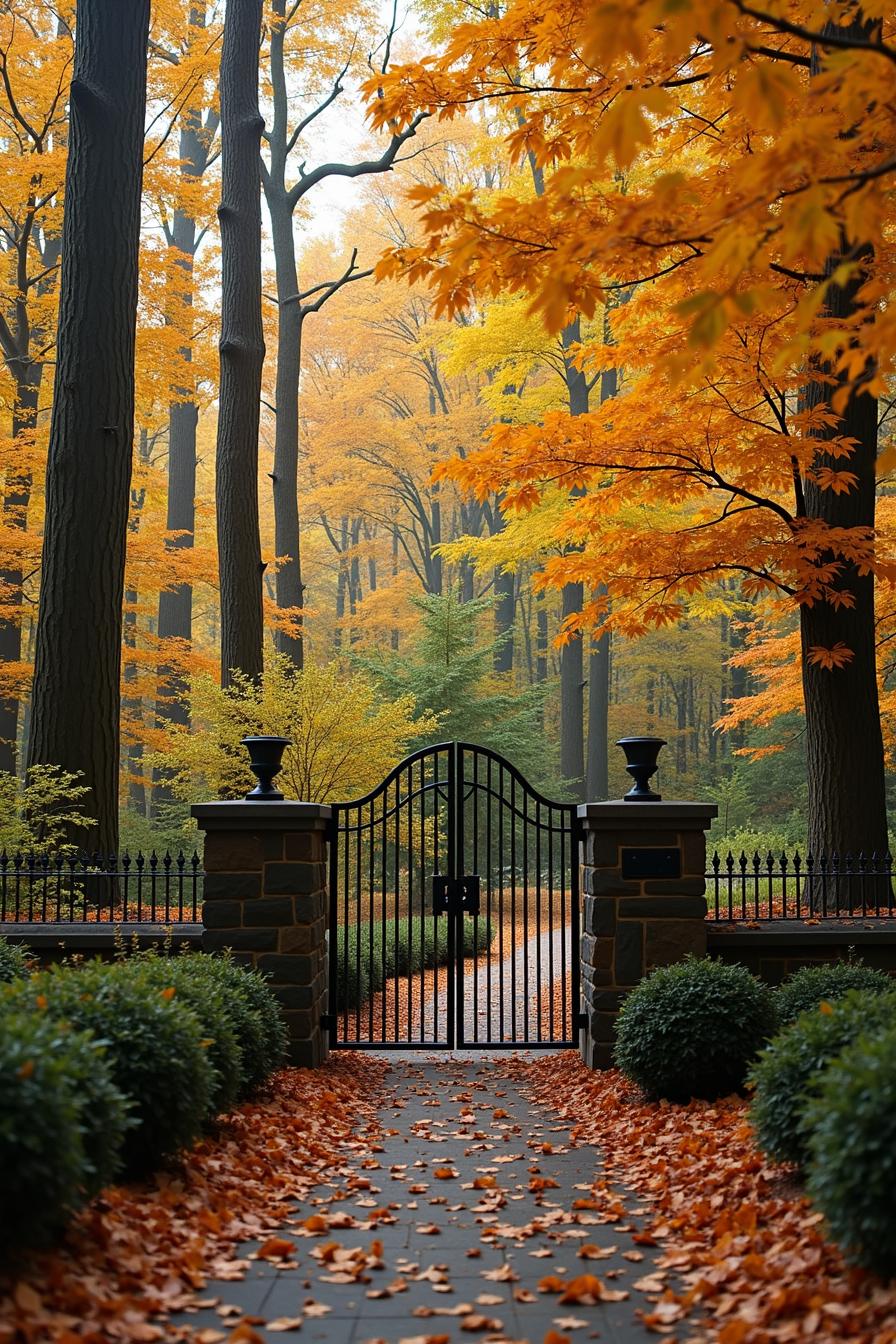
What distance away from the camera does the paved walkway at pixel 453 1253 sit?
3.36m

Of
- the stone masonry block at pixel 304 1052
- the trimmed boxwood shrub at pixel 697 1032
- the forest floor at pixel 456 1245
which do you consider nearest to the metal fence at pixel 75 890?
the stone masonry block at pixel 304 1052

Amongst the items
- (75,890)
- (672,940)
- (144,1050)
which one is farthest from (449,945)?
(144,1050)

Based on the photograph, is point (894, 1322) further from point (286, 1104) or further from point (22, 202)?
point (22, 202)

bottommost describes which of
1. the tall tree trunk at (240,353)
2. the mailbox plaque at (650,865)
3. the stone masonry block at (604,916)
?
the stone masonry block at (604,916)

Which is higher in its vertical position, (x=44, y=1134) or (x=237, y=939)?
(x=237, y=939)

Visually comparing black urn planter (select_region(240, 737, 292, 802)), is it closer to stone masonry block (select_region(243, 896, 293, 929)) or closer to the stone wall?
stone masonry block (select_region(243, 896, 293, 929))

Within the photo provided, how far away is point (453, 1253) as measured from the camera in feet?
13.2

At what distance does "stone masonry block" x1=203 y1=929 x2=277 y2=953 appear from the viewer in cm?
688

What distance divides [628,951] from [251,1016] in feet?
7.83

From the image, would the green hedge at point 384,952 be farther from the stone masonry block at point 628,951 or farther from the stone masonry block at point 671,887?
the stone masonry block at point 671,887

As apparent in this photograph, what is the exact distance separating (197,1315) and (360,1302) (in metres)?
0.50

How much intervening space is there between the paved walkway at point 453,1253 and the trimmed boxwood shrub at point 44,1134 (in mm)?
519

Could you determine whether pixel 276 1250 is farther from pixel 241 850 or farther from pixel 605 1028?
pixel 605 1028

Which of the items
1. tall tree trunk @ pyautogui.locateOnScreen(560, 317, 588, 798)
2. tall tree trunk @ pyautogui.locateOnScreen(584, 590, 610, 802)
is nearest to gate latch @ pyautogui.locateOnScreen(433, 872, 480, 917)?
tall tree trunk @ pyautogui.locateOnScreen(584, 590, 610, 802)
